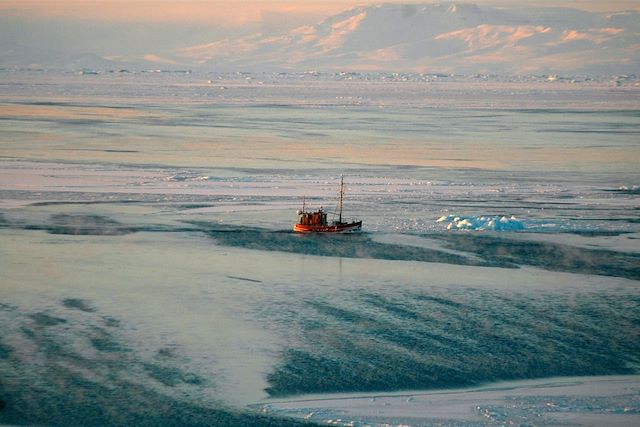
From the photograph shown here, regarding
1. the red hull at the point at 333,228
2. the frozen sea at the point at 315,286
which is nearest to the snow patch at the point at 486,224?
the frozen sea at the point at 315,286

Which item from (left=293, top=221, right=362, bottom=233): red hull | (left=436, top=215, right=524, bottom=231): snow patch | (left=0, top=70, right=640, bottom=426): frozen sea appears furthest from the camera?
(left=436, top=215, right=524, bottom=231): snow patch

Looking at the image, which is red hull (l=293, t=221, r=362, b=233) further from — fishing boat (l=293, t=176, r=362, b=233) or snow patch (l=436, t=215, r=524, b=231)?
snow patch (l=436, t=215, r=524, b=231)

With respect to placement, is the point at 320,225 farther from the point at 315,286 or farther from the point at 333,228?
the point at 315,286

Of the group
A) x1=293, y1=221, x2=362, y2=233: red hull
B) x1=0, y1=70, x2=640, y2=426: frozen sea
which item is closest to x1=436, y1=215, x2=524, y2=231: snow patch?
x1=0, y1=70, x2=640, y2=426: frozen sea

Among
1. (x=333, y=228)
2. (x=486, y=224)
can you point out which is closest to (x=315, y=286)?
(x=333, y=228)

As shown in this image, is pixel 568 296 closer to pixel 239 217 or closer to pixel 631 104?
pixel 239 217

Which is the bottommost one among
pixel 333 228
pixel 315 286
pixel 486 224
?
pixel 315 286

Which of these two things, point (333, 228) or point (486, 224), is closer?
point (333, 228)

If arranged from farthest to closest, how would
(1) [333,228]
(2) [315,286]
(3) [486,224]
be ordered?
(3) [486,224] → (1) [333,228] → (2) [315,286]

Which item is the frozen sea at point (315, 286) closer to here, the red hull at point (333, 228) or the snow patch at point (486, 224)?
the snow patch at point (486, 224)
